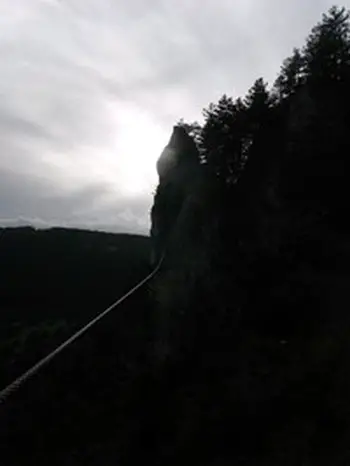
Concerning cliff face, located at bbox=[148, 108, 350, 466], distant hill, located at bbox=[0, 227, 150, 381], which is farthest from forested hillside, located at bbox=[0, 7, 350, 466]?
distant hill, located at bbox=[0, 227, 150, 381]

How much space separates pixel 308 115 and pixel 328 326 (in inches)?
622

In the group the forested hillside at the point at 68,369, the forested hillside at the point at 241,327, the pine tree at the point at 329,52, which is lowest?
Answer: the forested hillside at the point at 68,369

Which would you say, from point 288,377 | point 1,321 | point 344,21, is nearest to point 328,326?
point 288,377

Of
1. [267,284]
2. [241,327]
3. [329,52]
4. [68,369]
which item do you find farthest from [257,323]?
[329,52]

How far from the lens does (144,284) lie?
1692 inches

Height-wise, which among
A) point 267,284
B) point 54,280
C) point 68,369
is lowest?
point 68,369

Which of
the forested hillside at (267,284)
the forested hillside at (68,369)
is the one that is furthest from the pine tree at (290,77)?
the forested hillside at (68,369)

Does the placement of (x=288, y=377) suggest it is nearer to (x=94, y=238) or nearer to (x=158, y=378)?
(x=158, y=378)

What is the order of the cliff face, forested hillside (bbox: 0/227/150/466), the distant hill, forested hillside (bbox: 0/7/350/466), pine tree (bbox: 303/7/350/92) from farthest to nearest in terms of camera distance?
the distant hill → pine tree (bbox: 303/7/350/92) → forested hillside (bbox: 0/227/150/466) → forested hillside (bbox: 0/7/350/466) → the cliff face

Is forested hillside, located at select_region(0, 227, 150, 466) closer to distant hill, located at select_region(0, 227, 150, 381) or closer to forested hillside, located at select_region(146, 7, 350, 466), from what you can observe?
distant hill, located at select_region(0, 227, 150, 381)

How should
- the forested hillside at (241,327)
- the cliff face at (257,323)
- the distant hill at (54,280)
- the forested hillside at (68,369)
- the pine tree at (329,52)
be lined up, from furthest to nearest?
the distant hill at (54,280)
the pine tree at (329,52)
the forested hillside at (68,369)
the forested hillside at (241,327)
the cliff face at (257,323)

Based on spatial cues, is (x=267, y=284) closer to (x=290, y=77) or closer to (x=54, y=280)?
(x=290, y=77)

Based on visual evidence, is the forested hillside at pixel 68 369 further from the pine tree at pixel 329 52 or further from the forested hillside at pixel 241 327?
the pine tree at pixel 329 52

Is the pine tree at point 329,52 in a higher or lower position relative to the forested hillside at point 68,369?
higher
